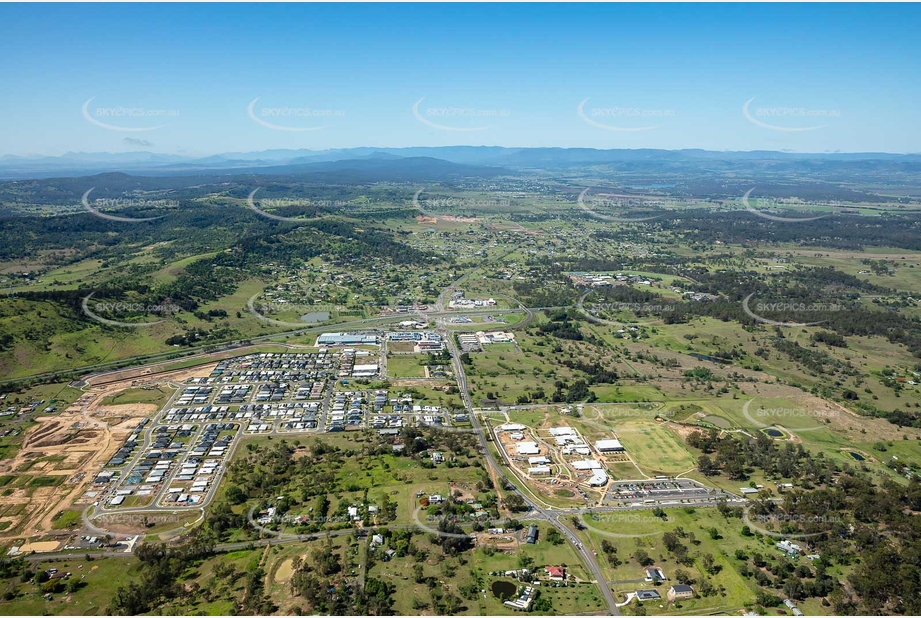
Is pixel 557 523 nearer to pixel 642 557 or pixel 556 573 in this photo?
pixel 556 573

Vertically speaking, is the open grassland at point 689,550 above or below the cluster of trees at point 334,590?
below

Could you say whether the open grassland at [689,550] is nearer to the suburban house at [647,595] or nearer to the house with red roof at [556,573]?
the suburban house at [647,595]

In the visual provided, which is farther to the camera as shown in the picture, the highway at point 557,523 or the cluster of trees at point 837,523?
the highway at point 557,523

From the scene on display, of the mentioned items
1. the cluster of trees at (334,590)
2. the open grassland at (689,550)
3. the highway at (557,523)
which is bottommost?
the open grassland at (689,550)

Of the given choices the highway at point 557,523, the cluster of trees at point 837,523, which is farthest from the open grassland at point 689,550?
the cluster of trees at point 837,523

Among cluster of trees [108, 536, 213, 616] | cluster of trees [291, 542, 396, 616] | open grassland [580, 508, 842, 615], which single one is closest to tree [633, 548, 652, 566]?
open grassland [580, 508, 842, 615]

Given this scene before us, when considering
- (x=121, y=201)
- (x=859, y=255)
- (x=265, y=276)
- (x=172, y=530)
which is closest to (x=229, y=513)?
(x=172, y=530)

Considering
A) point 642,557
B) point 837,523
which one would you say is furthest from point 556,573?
point 837,523

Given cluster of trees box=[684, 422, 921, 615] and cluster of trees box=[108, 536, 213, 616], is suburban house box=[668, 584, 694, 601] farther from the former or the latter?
cluster of trees box=[108, 536, 213, 616]
